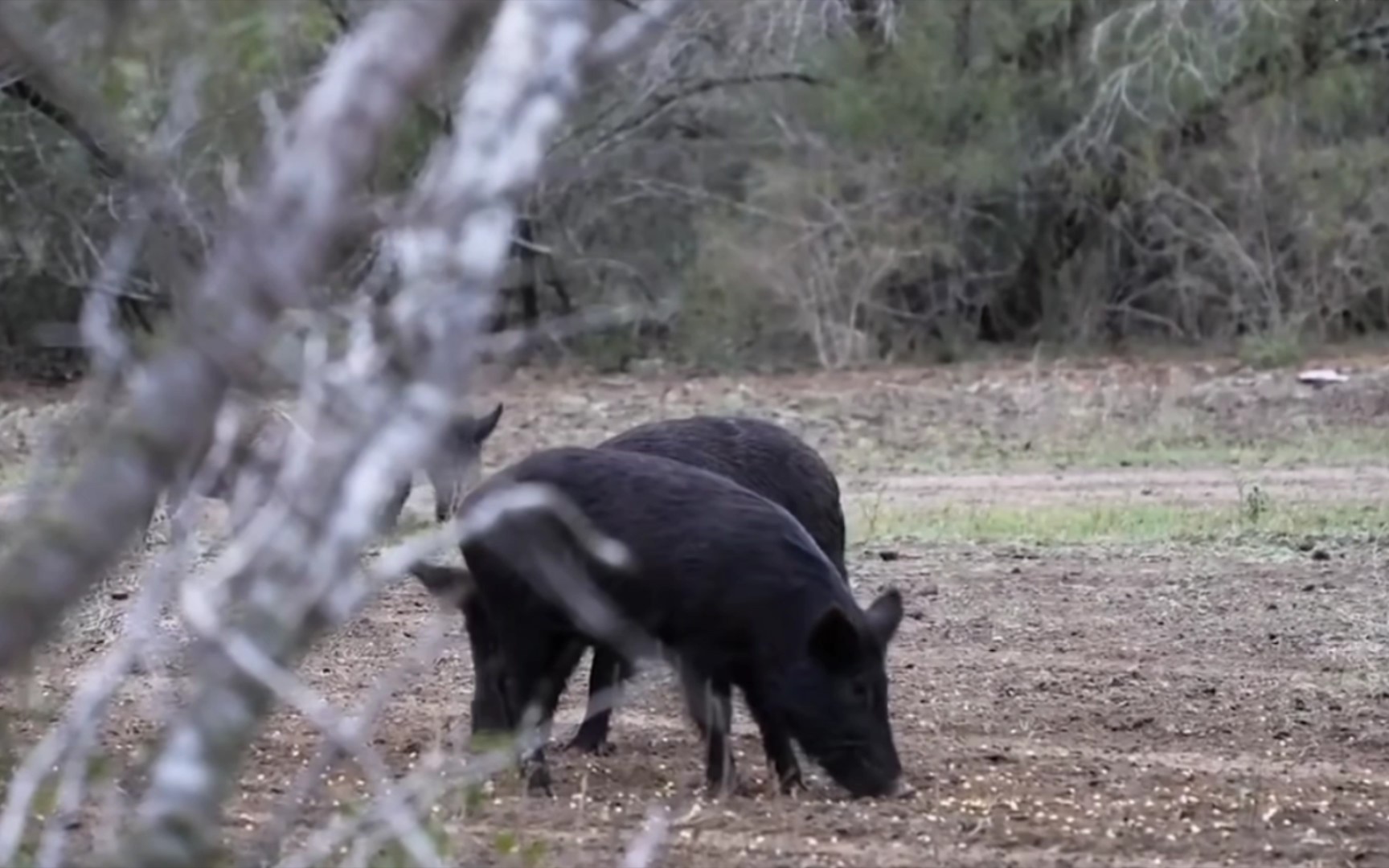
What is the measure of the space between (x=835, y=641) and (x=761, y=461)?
191 centimetres

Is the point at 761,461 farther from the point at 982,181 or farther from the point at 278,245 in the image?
the point at 982,181

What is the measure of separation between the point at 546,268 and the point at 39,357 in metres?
5.95

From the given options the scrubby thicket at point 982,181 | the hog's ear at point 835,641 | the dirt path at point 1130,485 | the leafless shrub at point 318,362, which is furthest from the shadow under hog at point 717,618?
the scrubby thicket at point 982,181

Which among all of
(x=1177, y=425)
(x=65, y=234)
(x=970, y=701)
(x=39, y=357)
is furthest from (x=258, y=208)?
(x=39, y=357)

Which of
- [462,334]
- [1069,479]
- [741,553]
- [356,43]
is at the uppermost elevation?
[356,43]

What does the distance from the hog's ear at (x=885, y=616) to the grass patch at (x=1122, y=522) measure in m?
5.92

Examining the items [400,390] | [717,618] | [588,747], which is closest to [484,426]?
[588,747]

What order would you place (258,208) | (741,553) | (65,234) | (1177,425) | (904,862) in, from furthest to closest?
(1177,425)
(65,234)
(741,553)
(904,862)
(258,208)

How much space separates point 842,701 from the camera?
7246mm

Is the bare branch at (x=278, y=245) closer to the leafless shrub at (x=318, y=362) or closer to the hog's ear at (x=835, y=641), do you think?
the leafless shrub at (x=318, y=362)

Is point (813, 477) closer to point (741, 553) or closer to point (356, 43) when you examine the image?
point (741, 553)

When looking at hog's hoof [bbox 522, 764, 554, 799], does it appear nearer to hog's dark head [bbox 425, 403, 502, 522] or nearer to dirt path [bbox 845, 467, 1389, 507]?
hog's dark head [bbox 425, 403, 502, 522]

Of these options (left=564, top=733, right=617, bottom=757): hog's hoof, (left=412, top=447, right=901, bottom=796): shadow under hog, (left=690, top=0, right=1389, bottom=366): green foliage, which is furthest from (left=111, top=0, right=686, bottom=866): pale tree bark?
(left=690, top=0, right=1389, bottom=366): green foliage

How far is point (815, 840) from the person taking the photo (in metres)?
6.29
